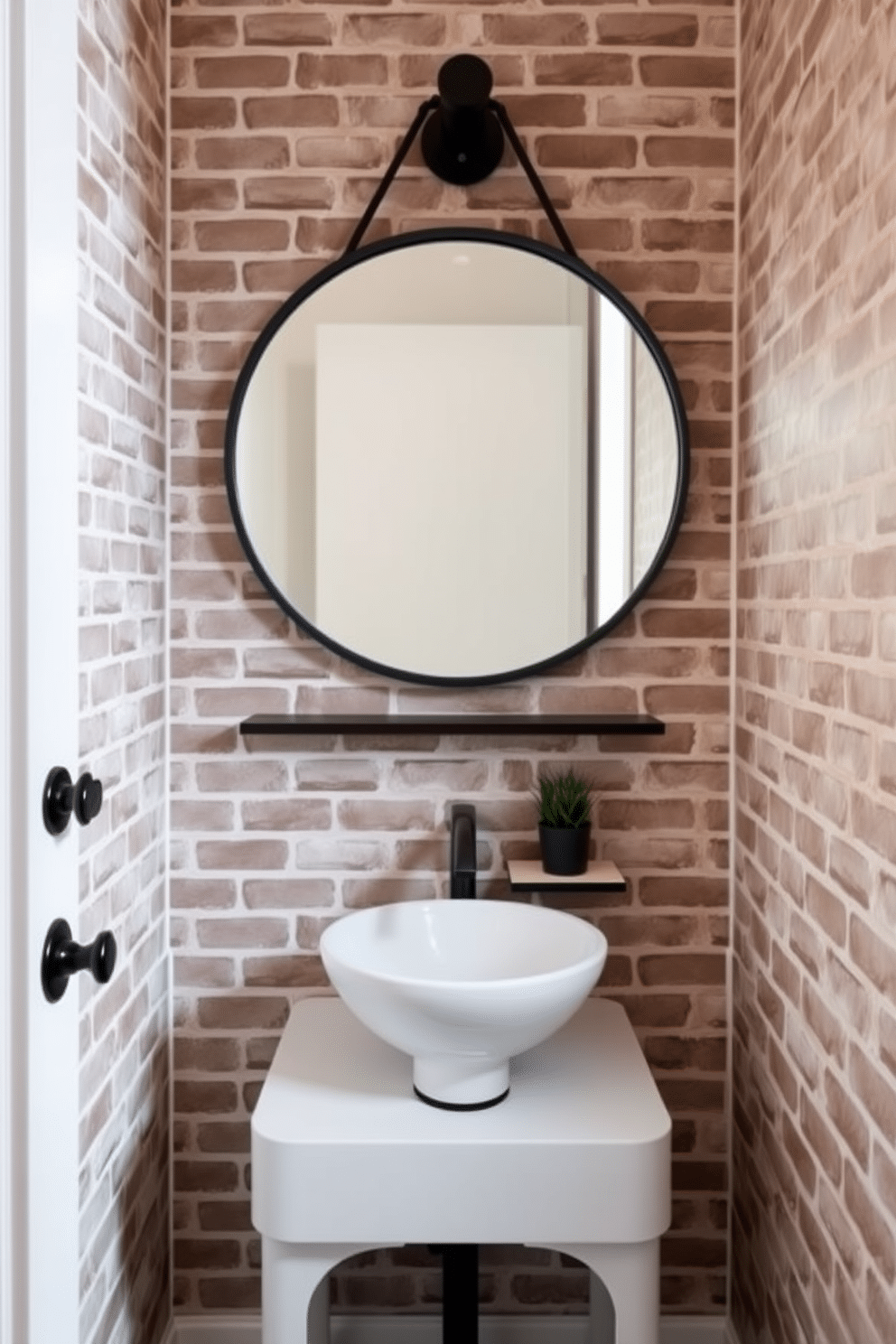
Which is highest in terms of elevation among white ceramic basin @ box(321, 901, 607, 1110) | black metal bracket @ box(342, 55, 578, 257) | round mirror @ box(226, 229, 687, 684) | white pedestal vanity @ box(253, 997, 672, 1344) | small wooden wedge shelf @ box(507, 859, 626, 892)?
black metal bracket @ box(342, 55, 578, 257)

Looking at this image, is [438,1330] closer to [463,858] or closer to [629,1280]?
[629,1280]

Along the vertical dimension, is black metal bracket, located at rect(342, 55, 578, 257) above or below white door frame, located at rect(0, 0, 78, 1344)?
above

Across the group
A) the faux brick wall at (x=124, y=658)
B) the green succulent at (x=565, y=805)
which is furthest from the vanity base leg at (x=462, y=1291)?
the green succulent at (x=565, y=805)

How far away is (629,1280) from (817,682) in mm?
780

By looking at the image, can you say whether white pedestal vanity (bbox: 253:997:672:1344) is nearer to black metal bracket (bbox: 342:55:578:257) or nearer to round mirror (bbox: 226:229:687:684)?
round mirror (bbox: 226:229:687:684)

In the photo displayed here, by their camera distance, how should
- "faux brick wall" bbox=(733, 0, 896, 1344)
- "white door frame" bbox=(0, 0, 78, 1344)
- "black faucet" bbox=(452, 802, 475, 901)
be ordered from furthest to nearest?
"black faucet" bbox=(452, 802, 475, 901) < "faux brick wall" bbox=(733, 0, 896, 1344) < "white door frame" bbox=(0, 0, 78, 1344)

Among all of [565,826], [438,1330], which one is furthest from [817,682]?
[438,1330]

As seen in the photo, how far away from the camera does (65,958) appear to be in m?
0.98

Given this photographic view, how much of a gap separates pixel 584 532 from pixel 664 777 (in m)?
0.43

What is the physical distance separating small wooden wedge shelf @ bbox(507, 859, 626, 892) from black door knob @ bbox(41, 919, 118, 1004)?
2.63 ft

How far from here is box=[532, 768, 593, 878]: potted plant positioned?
1.71 metres

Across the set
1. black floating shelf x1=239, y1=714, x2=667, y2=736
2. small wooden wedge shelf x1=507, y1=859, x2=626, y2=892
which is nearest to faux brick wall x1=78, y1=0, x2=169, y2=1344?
black floating shelf x1=239, y1=714, x2=667, y2=736

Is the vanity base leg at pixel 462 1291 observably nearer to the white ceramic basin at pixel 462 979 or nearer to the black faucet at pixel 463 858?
the white ceramic basin at pixel 462 979

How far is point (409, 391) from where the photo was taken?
179 centimetres
